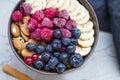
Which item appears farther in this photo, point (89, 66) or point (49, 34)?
point (89, 66)

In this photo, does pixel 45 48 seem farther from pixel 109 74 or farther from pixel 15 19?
pixel 109 74

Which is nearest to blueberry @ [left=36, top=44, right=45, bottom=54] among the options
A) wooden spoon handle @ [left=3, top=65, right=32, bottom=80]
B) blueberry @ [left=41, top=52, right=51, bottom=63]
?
blueberry @ [left=41, top=52, right=51, bottom=63]

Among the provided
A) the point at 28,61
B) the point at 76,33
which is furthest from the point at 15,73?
the point at 76,33

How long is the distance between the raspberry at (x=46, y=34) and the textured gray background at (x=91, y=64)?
0.58 feet

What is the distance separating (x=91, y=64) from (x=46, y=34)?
0.72 feet

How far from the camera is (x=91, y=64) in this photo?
0.86 metres

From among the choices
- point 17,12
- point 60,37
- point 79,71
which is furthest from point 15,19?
point 79,71

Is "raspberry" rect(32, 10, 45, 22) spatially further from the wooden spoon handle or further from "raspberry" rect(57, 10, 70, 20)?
the wooden spoon handle

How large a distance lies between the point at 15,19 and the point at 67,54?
5.9 inches

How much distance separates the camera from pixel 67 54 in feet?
2.31

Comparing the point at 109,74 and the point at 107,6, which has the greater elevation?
the point at 107,6

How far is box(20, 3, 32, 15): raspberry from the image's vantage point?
0.73 metres

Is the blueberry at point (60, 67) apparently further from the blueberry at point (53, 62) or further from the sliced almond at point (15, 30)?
the sliced almond at point (15, 30)

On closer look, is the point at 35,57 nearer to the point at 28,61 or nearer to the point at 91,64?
the point at 28,61
